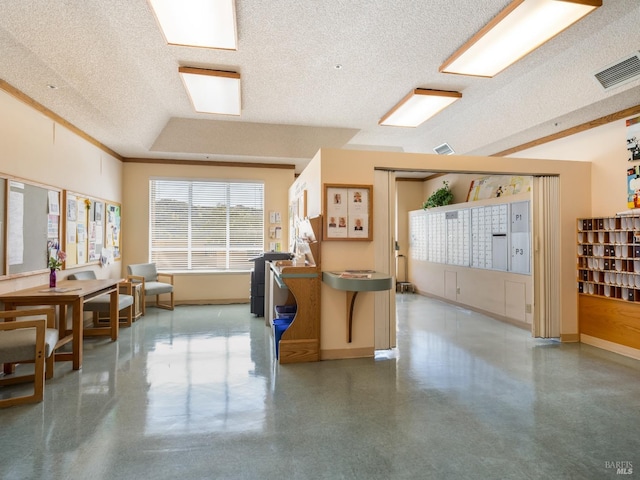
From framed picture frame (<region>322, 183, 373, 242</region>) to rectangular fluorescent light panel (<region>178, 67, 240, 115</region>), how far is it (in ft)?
6.16

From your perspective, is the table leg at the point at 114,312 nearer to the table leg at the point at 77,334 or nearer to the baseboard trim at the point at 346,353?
the table leg at the point at 77,334

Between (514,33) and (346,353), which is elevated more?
(514,33)

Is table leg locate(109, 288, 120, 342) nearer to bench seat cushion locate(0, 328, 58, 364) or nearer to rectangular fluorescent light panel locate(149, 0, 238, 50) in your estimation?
bench seat cushion locate(0, 328, 58, 364)

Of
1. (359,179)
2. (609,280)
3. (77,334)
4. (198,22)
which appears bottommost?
(77,334)

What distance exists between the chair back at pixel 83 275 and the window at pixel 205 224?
201 centimetres

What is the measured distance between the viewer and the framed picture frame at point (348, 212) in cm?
420

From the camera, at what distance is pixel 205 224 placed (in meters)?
7.66

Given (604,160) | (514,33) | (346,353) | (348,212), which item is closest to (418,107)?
(514,33)

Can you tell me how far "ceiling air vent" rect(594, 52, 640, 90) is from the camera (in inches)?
141

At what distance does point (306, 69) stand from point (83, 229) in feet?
13.8

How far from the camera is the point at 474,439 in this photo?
249 cm

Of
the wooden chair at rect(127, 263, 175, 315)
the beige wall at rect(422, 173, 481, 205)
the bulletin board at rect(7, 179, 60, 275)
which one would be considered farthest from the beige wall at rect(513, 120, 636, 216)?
the bulletin board at rect(7, 179, 60, 275)

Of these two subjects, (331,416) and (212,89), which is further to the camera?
(212,89)

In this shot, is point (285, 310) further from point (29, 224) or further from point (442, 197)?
point (442, 197)
